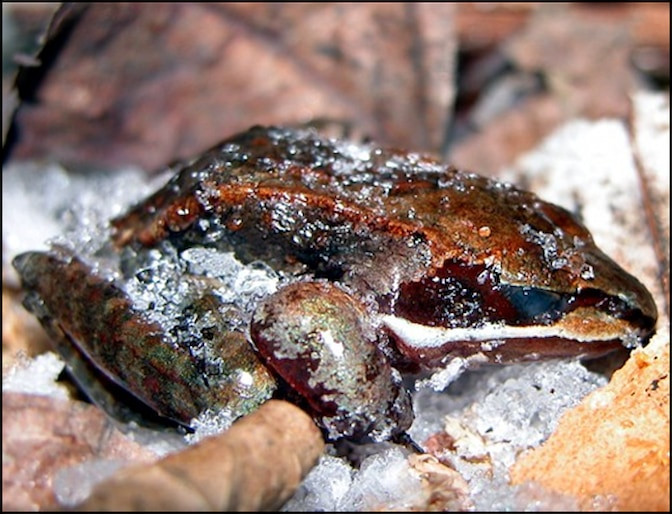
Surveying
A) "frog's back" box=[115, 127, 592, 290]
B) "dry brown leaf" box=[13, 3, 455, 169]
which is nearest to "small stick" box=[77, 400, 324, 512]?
"frog's back" box=[115, 127, 592, 290]

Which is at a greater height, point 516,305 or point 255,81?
point 516,305

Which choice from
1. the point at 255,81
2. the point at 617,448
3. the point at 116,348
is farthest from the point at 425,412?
the point at 255,81

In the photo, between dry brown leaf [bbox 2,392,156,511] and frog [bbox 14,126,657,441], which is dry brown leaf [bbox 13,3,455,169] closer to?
frog [bbox 14,126,657,441]

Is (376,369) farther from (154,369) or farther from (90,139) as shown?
(90,139)

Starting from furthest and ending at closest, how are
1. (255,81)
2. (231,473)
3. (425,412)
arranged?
(255,81) < (425,412) < (231,473)

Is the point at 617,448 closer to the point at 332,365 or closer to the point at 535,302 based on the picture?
the point at 535,302
